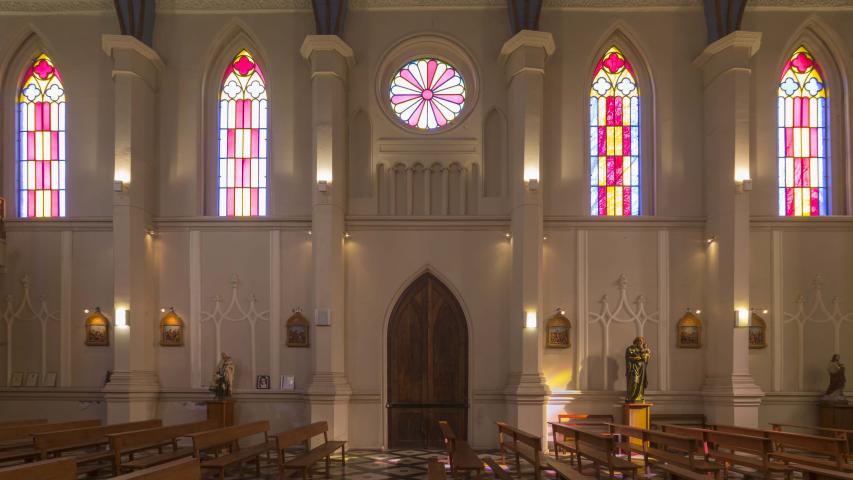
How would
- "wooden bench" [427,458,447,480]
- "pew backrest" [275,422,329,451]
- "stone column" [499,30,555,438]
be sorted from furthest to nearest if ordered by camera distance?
"stone column" [499,30,555,438] → "pew backrest" [275,422,329,451] → "wooden bench" [427,458,447,480]

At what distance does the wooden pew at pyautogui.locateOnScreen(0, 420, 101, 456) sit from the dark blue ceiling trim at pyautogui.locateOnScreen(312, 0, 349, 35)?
954 centimetres

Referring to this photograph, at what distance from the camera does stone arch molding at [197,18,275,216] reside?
18891mm

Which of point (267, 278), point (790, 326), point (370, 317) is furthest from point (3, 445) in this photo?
point (790, 326)

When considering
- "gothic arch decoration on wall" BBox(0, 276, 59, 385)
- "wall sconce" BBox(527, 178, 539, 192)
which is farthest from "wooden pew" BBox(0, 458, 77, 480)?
"wall sconce" BBox(527, 178, 539, 192)

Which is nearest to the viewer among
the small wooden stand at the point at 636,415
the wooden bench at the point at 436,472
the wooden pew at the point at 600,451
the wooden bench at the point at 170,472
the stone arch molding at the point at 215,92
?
the wooden bench at the point at 170,472

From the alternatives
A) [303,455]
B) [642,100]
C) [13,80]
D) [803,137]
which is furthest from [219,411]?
[803,137]

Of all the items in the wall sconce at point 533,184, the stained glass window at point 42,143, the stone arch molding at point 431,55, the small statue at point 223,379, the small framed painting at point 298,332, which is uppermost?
the stone arch molding at point 431,55

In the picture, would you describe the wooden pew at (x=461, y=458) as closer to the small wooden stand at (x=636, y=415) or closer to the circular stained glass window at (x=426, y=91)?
the small wooden stand at (x=636, y=415)

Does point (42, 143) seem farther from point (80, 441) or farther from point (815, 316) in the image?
point (815, 316)

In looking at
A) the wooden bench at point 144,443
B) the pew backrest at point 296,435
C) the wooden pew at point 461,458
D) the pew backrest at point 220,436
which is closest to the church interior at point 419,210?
the pew backrest at point 296,435

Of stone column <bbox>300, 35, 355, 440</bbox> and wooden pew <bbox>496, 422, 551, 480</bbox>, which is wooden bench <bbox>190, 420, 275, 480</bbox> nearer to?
stone column <bbox>300, 35, 355, 440</bbox>

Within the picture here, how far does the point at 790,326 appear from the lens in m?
18.2

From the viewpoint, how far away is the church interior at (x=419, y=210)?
1767 cm

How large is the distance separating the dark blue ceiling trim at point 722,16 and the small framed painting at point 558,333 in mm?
7143
